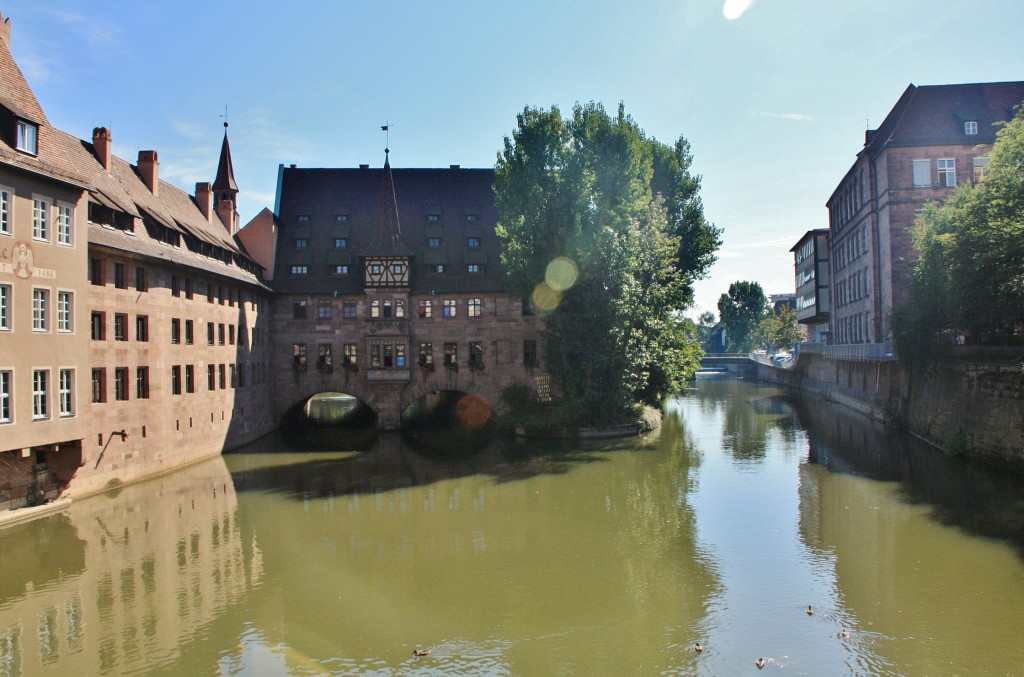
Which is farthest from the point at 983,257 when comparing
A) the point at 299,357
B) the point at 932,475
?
the point at 299,357

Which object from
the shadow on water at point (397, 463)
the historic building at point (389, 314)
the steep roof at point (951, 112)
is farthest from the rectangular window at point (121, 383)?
the steep roof at point (951, 112)

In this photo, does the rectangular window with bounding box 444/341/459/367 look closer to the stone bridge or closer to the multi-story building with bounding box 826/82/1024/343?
the stone bridge

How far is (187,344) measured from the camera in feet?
103

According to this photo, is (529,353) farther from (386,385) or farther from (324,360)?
(324,360)

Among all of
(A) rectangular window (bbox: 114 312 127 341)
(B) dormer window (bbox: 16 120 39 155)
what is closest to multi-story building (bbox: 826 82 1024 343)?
(A) rectangular window (bbox: 114 312 127 341)

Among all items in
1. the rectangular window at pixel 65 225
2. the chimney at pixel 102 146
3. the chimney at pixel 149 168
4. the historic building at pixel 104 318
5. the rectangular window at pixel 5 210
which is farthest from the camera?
the chimney at pixel 149 168

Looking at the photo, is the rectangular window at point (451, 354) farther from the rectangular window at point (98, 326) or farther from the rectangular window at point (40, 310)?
the rectangular window at point (40, 310)

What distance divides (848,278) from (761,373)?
1401 inches

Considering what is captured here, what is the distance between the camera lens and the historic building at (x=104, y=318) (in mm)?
20984

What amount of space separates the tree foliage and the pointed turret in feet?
117

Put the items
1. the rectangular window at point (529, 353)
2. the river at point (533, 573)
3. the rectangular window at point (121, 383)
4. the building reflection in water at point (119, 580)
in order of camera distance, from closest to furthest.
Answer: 1. the river at point (533, 573)
2. the building reflection in water at point (119, 580)
3. the rectangular window at point (121, 383)
4. the rectangular window at point (529, 353)

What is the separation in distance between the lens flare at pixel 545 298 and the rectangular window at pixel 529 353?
5.61m

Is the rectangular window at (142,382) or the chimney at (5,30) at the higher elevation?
the chimney at (5,30)

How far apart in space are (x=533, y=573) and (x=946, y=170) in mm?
40871
